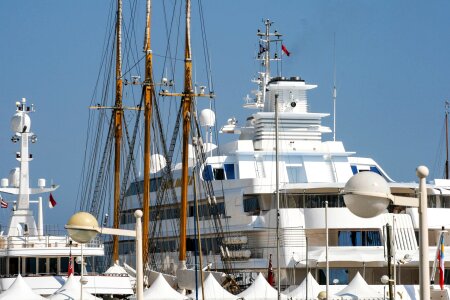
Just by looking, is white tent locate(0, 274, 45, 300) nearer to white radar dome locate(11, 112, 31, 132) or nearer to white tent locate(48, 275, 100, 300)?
white tent locate(48, 275, 100, 300)

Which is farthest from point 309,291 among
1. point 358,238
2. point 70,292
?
point 70,292

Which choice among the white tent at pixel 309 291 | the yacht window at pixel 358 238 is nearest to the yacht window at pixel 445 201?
the yacht window at pixel 358 238

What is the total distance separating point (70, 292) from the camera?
48875mm

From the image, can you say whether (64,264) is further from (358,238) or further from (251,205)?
(358,238)

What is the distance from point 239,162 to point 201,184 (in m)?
2.55

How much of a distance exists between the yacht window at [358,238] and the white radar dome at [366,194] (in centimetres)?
5093

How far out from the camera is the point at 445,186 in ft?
216

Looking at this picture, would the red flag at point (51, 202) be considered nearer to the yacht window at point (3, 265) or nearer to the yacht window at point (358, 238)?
the yacht window at point (3, 265)

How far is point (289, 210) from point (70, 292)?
1734 centimetres

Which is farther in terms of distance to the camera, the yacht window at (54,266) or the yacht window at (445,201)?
the yacht window at (445,201)

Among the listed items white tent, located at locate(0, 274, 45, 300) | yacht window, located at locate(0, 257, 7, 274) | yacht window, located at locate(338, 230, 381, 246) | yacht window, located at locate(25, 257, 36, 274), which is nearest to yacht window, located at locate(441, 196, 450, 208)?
yacht window, located at locate(338, 230, 381, 246)

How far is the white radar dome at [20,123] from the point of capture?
5619 centimetres

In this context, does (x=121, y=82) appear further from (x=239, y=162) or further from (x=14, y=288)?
(x=14, y=288)

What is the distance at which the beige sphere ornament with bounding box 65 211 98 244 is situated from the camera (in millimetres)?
14812
